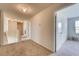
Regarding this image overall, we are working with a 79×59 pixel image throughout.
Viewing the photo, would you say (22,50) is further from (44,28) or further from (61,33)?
(61,33)

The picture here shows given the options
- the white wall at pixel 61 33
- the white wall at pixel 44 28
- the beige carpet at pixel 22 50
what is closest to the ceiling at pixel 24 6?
the white wall at pixel 44 28

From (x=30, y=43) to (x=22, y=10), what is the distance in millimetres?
612

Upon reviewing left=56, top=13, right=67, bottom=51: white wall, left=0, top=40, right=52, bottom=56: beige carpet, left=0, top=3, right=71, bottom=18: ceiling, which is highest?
left=0, top=3, right=71, bottom=18: ceiling

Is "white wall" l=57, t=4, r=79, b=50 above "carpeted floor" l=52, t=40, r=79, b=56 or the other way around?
above

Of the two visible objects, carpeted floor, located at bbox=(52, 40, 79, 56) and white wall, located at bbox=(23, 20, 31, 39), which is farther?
white wall, located at bbox=(23, 20, 31, 39)

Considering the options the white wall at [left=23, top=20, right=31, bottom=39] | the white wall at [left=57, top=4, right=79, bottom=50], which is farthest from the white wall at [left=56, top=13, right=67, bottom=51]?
the white wall at [left=23, top=20, right=31, bottom=39]

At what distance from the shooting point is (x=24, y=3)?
66.0 inches

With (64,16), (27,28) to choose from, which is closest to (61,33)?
(64,16)

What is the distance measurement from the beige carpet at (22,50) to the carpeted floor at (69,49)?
7.9 inches

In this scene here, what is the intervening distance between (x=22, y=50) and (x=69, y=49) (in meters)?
0.82

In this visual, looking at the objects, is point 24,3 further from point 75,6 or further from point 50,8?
point 75,6

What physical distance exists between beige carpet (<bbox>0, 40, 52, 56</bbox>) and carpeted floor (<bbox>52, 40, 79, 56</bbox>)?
0.66 ft

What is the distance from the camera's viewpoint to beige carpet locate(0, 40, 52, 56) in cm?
171

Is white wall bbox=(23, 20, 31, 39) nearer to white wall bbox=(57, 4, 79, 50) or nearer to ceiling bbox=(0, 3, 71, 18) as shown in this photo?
ceiling bbox=(0, 3, 71, 18)
